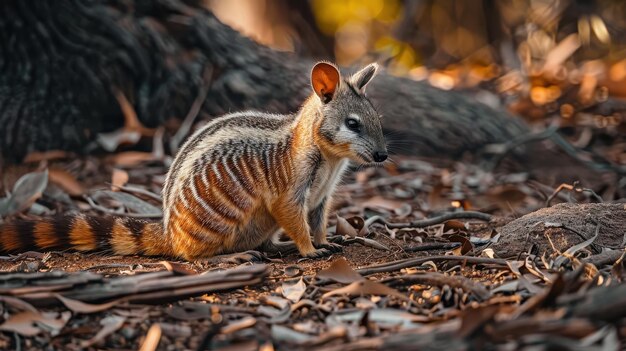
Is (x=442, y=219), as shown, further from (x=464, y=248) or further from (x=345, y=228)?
(x=464, y=248)

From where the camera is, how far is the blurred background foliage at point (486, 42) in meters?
10.5

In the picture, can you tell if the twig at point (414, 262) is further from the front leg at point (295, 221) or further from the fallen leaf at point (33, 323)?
the fallen leaf at point (33, 323)

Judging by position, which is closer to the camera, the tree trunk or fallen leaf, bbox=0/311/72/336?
fallen leaf, bbox=0/311/72/336

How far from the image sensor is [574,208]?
5.37 meters

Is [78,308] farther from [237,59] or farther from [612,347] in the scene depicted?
[237,59]

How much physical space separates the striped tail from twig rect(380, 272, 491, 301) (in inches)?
75.8

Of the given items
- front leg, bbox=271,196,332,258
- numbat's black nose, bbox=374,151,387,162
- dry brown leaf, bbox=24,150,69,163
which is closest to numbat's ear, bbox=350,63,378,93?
numbat's black nose, bbox=374,151,387,162

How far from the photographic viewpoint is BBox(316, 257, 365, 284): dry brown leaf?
4336 mm

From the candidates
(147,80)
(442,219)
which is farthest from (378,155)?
(147,80)

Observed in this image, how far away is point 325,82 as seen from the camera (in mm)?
5855

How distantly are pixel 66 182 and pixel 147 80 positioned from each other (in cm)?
180

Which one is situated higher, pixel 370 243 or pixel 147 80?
pixel 147 80

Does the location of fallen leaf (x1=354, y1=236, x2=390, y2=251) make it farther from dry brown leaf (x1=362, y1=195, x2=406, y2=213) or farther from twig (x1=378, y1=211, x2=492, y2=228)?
dry brown leaf (x1=362, y1=195, x2=406, y2=213)

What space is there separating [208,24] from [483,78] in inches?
186
